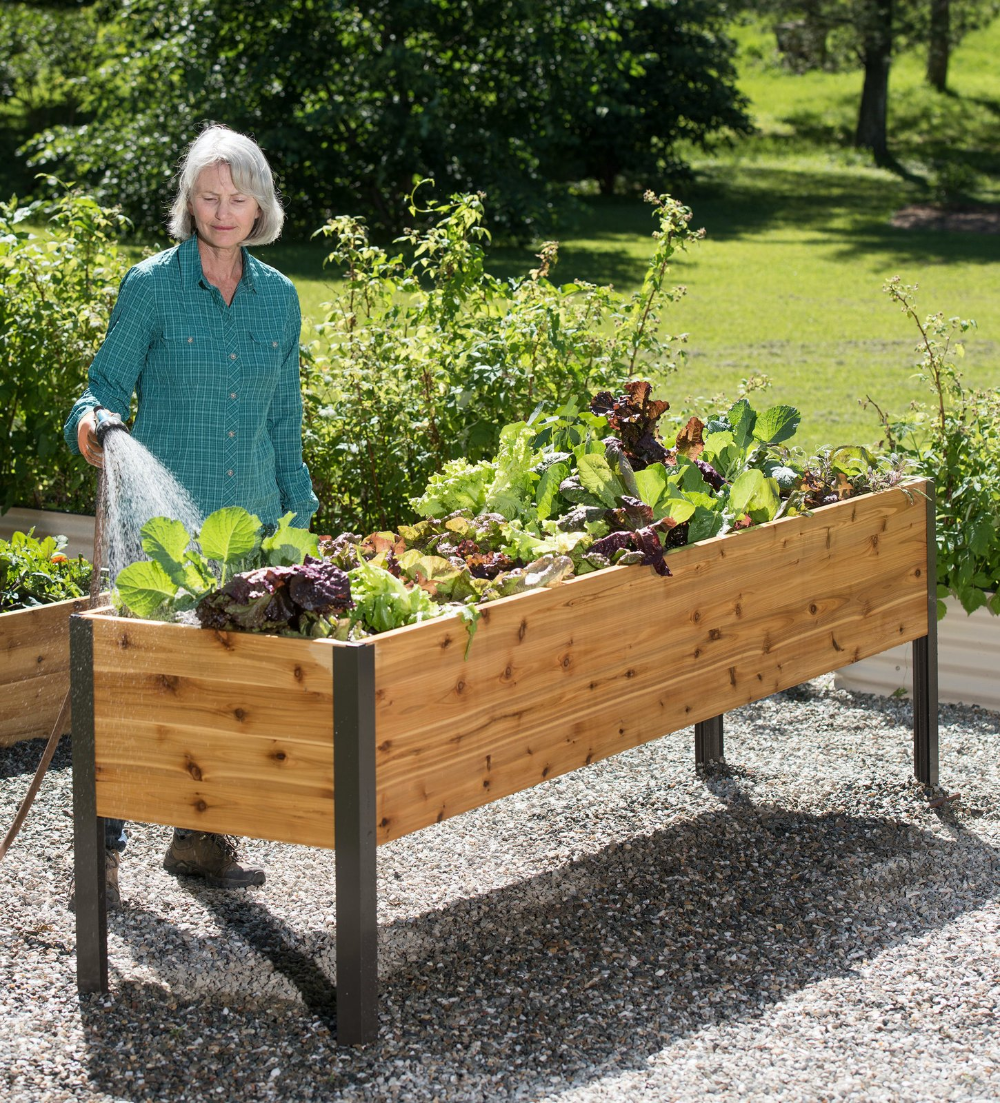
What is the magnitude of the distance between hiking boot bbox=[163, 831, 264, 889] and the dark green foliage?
12613 millimetres

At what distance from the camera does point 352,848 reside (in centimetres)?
268

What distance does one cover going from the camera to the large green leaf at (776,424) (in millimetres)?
3938

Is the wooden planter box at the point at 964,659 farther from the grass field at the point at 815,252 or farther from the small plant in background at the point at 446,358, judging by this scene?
the small plant in background at the point at 446,358

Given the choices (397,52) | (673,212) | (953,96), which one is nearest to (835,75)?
(953,96)

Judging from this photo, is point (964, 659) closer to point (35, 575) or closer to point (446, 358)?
point (446, 358)

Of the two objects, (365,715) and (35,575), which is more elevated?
(365,715)

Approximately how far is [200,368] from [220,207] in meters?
0.36

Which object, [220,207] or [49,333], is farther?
[49,333]

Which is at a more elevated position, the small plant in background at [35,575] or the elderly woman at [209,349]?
the elderly woman at [209,349]

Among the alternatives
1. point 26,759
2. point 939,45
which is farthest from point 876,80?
point 26,759

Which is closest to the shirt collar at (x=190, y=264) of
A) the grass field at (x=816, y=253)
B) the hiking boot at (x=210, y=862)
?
the hiking boot at (x=210, y=862)

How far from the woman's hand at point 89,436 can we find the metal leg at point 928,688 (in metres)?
2.30

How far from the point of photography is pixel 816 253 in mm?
16375

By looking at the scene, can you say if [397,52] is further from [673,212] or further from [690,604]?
[690,604]
